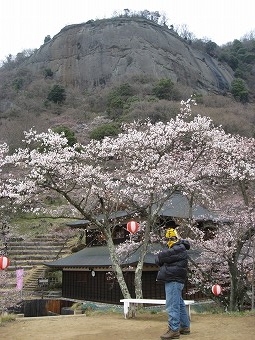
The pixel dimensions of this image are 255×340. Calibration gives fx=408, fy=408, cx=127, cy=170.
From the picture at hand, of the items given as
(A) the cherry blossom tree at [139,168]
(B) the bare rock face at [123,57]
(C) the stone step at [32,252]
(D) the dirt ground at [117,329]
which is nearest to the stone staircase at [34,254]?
(C) the stone step at [32,252]

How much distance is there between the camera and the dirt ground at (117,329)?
692 centimetres

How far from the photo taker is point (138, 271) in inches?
462

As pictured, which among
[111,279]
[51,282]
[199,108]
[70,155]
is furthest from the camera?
[199,108]

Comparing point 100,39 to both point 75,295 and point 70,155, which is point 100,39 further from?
point 70,155

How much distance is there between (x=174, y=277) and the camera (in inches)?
248

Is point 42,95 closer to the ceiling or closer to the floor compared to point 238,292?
closer to the ceiling

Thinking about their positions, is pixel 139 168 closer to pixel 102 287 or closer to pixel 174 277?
pixel 174 277

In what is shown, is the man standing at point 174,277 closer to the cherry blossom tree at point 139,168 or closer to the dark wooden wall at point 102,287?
the cherry blossom tree at point 139,168

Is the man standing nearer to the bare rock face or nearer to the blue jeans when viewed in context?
the blue jeans

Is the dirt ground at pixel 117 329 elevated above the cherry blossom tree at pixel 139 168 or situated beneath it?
situated beneath

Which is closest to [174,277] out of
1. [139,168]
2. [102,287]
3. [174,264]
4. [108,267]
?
[174,264]

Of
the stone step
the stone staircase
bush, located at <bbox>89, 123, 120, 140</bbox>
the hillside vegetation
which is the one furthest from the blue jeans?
bush, located at <bbox>89, 123, 120, 140</bbox>

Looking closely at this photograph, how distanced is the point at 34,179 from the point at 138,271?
13.1 feet

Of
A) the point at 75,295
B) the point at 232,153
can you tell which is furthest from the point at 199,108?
the point at 232,153
